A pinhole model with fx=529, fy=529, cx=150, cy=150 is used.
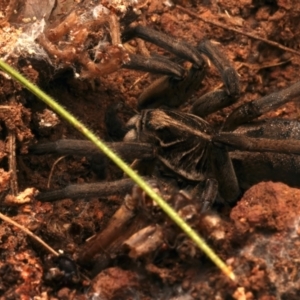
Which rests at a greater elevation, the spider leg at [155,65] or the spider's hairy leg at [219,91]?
the spider leg at [155,65]

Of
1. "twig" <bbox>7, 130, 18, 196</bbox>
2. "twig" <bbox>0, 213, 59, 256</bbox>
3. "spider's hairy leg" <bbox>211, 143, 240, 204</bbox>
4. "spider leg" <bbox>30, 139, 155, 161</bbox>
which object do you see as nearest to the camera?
"twig" <bbox>0, 213, 59, 256</bbox>

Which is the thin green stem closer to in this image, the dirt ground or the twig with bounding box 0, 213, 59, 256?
the dirt ground

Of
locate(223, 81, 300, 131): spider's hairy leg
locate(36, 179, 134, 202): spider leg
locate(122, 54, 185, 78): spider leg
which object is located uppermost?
locate(122, 54, 185, 78): spider leg

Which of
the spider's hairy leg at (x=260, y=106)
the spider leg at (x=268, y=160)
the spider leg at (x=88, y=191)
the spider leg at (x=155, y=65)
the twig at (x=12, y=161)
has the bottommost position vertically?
the spider leg at (x=268, y=160)

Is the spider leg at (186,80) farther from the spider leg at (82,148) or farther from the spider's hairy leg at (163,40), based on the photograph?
the spider leg at (82,148)

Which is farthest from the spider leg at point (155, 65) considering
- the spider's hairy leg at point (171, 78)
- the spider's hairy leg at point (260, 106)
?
the spider's hairy leg at point (260, 106)

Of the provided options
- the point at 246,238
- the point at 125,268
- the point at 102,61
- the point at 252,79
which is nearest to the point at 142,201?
the point at 125,268

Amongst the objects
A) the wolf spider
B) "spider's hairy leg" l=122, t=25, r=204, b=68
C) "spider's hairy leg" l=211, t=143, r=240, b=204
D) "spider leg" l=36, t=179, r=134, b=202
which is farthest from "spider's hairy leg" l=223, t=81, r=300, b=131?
"spider leg" l=36, t=179, r=134, b=202

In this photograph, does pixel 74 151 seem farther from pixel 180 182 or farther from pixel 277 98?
pixel 277 98
